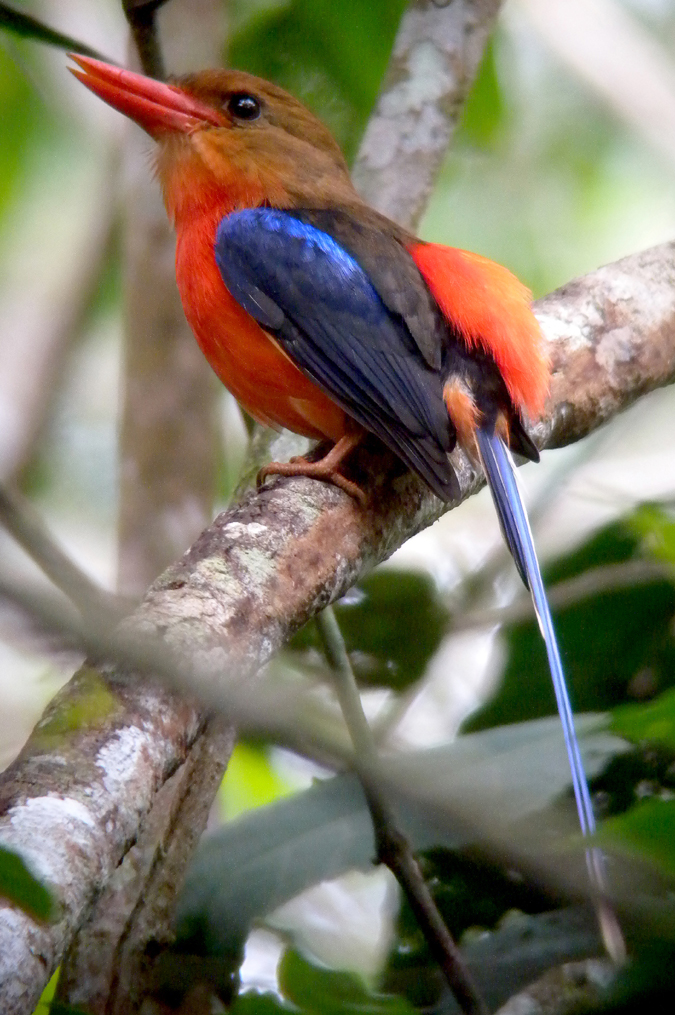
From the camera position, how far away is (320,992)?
4.01 ft

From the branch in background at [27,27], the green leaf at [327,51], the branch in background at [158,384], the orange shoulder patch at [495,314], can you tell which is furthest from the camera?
the green leaf at [327,51]

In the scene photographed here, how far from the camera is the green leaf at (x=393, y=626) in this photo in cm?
288

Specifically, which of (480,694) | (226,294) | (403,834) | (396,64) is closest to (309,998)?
(403,834)

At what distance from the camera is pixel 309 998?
1.22 m

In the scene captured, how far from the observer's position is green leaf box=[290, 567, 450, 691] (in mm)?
2877

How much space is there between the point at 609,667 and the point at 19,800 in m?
1.75

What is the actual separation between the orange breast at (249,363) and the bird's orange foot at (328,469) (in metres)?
0.15

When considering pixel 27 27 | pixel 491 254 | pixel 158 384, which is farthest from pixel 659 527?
pixel 491 254

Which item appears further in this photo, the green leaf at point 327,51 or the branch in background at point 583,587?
the green leaf at point 327,51

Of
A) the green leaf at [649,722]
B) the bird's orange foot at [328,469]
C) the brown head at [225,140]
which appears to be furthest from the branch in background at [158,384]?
the green leaf at [649,722]

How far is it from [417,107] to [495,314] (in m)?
1.03

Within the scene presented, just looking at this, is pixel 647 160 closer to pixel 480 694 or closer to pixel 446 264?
pixel 446 264

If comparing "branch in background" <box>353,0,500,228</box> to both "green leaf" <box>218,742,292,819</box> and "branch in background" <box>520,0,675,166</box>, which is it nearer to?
"branch in background" <box>520,0,675,166</box>

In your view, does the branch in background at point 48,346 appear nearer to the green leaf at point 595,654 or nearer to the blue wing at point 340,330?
the blue wing at point 340,330
